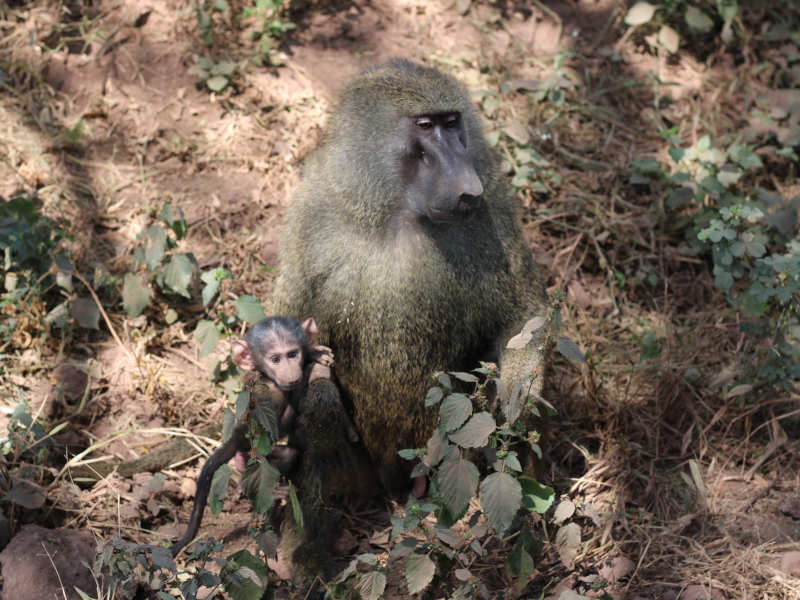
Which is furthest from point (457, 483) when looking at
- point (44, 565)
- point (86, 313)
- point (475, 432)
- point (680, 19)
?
point (680, 19)

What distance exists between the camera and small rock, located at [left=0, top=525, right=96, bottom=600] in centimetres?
286

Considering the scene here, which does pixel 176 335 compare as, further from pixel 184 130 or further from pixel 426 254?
pixel 426 254

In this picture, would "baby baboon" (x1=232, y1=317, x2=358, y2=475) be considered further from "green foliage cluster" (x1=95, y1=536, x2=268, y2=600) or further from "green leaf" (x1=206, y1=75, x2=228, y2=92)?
"green leaf" (x1=206, y1=75, x2=228, y2=92)

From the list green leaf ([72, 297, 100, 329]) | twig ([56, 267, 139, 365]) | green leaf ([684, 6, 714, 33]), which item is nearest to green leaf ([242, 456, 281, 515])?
twig ([56, 267, 139, 365])

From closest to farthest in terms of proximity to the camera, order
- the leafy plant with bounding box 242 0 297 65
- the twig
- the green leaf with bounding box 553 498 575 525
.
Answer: the green leaf with bounding box 553 498 575 525 → the twig → the leafy plant with bounding box 242 0 297 65

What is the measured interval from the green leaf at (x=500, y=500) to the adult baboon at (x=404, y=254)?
56cm

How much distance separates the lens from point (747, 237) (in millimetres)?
3641

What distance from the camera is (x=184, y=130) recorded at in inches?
184

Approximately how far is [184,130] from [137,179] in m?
0.41

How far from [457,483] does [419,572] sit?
12.4 inches

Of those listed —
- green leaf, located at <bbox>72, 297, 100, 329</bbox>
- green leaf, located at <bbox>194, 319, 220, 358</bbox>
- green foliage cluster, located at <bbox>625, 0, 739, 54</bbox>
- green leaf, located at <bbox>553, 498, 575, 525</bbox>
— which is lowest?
green leaf, located at <bbox>72, 297, 100, 329</bbox>

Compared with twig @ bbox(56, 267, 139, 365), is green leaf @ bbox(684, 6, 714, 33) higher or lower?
higher

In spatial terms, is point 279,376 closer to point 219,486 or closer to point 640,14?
point 219,486

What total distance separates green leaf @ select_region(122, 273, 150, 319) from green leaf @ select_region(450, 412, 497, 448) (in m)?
1.96
